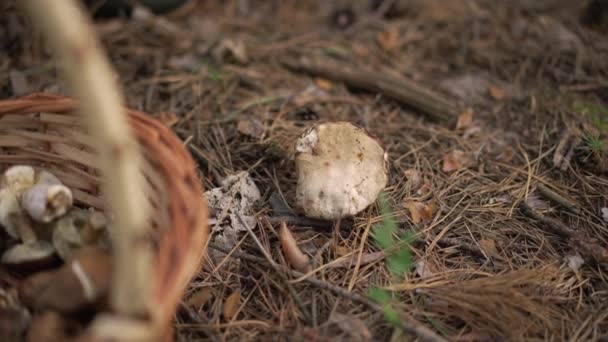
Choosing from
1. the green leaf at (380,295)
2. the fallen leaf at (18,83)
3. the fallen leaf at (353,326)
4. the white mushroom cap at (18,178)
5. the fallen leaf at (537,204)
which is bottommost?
the fallen leaf at (537,204)

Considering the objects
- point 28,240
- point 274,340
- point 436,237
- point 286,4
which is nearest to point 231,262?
point 274,340

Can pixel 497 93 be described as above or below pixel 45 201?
below

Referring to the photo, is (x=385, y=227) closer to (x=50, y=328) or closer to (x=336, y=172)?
(x=336, y=172)

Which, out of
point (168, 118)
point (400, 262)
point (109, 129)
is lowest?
point (400, 262)

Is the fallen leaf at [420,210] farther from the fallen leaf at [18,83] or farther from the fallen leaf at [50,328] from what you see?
the fallen leaf at [18,83]

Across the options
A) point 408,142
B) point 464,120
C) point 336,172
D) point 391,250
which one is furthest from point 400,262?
point 464,120

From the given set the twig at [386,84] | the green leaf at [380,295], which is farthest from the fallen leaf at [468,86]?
the green leaf at [380,295]

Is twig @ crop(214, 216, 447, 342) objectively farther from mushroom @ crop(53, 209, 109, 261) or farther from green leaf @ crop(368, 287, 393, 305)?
mushroom @ crop(53, 209, 109, 261)
